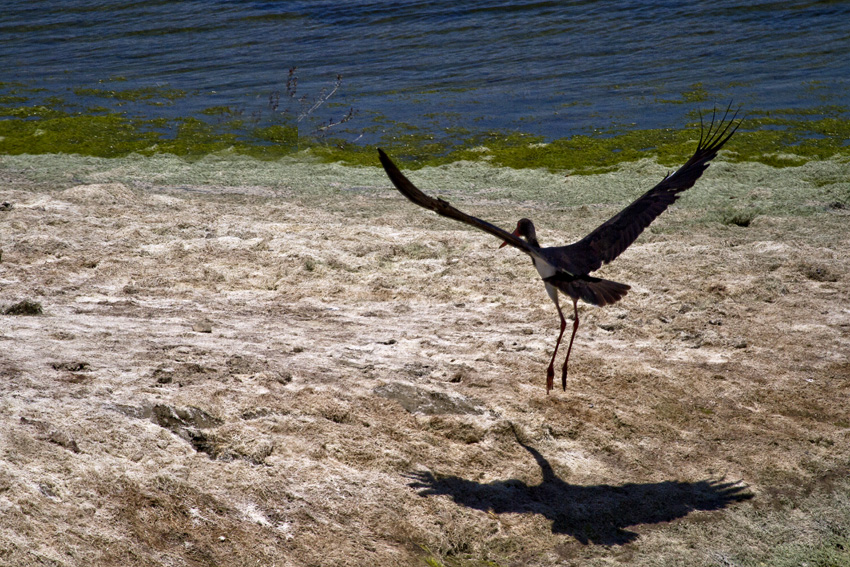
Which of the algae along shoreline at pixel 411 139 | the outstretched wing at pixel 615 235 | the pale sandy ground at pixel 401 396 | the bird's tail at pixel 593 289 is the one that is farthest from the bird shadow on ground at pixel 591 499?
the algae along shoreline at pixel 411 139

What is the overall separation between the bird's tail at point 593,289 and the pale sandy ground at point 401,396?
766mm

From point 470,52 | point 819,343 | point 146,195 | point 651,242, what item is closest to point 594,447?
point 819,343

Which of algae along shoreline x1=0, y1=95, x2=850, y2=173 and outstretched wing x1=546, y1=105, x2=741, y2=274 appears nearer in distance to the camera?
outstretched wing x1=546, y1=105, x2=741, y2=274

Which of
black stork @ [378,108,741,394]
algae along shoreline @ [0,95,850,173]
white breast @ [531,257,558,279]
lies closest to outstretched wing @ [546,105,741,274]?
black stork @ [378,108,741,394]

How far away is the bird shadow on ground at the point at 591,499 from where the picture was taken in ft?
13.1

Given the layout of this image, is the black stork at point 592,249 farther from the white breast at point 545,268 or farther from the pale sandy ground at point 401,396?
the pale sandy ground at point 401,396

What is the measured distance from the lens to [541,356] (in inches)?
220

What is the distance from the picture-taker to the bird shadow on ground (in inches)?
157

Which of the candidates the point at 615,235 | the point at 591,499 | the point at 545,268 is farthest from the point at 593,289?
the point at 591,499

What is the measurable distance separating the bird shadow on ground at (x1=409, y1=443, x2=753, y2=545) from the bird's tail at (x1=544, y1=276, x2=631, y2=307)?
3.32 feet

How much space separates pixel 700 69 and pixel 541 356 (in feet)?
47.8

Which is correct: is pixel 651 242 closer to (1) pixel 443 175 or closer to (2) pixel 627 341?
(2) pixel 627 341

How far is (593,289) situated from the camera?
4664mm

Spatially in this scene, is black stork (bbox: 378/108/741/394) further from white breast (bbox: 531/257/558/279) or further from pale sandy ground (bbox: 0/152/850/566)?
pale sandy ground (bbox: 0/152/850/566)
